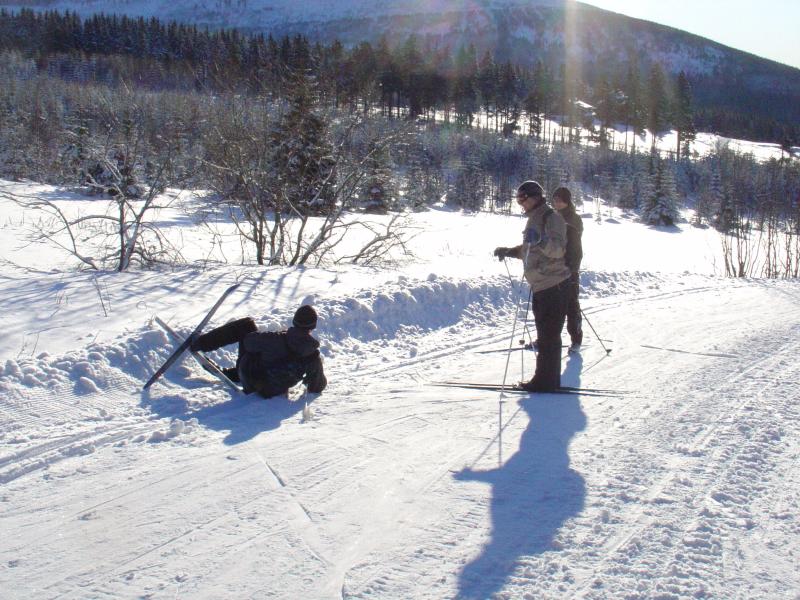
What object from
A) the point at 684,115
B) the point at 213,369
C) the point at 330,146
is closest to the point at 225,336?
the point at 213,369

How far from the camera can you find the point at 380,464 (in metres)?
4.22

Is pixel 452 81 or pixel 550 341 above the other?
pixel 452 81

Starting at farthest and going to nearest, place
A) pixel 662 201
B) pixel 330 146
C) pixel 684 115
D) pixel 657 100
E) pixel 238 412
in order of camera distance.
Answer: pixel 657 100, pixel 684 115, pixel 662 201, pixel 330 146, pixel 238 412

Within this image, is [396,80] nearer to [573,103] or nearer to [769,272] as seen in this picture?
[573,103]

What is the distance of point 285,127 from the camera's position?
42.1 ft

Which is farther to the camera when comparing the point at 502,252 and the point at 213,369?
the point at 502,252

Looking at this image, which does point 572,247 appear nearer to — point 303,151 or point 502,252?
point 502,252

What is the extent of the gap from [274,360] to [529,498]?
2571 millimetres

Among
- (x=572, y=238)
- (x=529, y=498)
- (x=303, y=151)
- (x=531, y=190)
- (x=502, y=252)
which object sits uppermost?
(x=303, y=151)

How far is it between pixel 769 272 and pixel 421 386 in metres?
15.9

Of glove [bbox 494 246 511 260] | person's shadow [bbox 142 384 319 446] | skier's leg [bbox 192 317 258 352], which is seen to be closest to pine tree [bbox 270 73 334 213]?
skier's leg [bbox 192 317 258 352]

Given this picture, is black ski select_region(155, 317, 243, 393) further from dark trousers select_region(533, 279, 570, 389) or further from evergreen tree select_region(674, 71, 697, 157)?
evergreen tree select_region(674, 71, 697, 157)

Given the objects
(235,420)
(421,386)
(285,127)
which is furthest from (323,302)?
(285,127)

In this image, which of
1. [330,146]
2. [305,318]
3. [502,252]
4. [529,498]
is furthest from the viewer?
[330,146]
